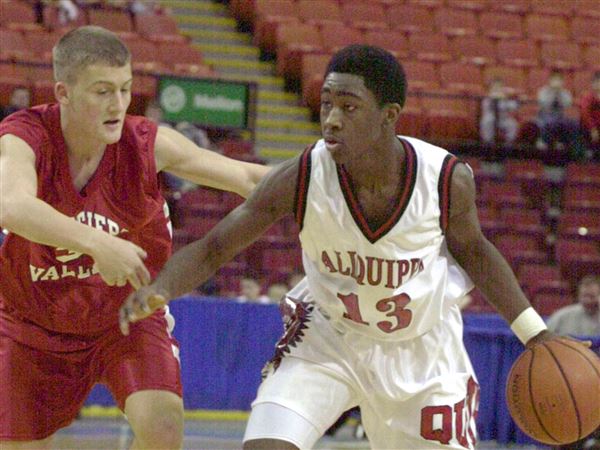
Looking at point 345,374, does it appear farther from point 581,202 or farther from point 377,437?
point 581,202

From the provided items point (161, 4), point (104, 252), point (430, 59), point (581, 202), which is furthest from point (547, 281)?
point (104, 252)

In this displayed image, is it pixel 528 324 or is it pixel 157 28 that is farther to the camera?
pixel 157 28

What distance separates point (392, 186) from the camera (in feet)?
12.7

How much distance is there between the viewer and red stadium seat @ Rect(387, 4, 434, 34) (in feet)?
53.2

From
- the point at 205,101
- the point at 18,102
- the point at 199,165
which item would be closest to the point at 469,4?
the point at 205,101

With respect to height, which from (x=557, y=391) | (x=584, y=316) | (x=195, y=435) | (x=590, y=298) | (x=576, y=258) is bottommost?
(x=195, y=435)

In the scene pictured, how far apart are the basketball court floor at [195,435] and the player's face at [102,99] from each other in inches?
165

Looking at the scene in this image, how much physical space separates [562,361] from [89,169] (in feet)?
5.69

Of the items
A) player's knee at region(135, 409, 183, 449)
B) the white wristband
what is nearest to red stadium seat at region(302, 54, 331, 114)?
the white wristband

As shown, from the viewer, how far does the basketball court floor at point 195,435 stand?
804 cm

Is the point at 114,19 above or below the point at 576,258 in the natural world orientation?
above

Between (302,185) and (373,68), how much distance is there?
1.45 ft

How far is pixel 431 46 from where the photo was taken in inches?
623

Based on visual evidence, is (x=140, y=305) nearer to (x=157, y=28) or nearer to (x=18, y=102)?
(x=18, y=102)
